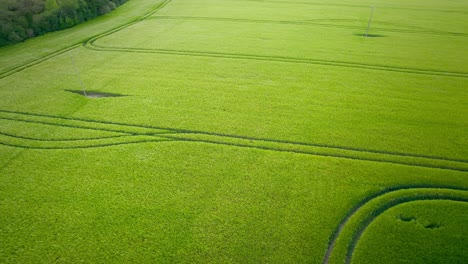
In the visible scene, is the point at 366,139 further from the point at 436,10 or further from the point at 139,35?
the point at 436,10

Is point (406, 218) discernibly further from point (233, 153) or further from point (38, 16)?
point (38, 16)

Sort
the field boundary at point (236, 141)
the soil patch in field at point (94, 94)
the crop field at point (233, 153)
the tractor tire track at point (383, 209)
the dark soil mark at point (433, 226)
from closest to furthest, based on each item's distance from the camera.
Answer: the tractor tire track at point (383, 209) < the crop field at point (233, 153) < the dark soil mark at point (433, 226) < the field boundary at point (236, 141) < the soil patch in field at point (94, 94)

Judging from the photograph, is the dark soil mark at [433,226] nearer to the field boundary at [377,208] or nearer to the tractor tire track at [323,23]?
the field boundary at [377,208]

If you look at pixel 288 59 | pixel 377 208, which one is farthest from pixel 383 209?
pixel 288 59

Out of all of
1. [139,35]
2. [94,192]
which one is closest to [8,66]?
[139,35]


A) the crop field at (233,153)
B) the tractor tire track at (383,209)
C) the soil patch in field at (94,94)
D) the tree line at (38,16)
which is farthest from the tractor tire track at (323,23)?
the tractor tire track at (383,209)

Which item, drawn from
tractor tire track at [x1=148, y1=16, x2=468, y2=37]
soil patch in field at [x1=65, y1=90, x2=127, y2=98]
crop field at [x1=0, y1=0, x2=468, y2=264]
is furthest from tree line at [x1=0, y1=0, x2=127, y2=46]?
soil patch in field at [x1=65, y1=90, x2=127, y2=98]

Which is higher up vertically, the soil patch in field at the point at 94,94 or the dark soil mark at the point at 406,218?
the soil patch in field at the point at 94,94
